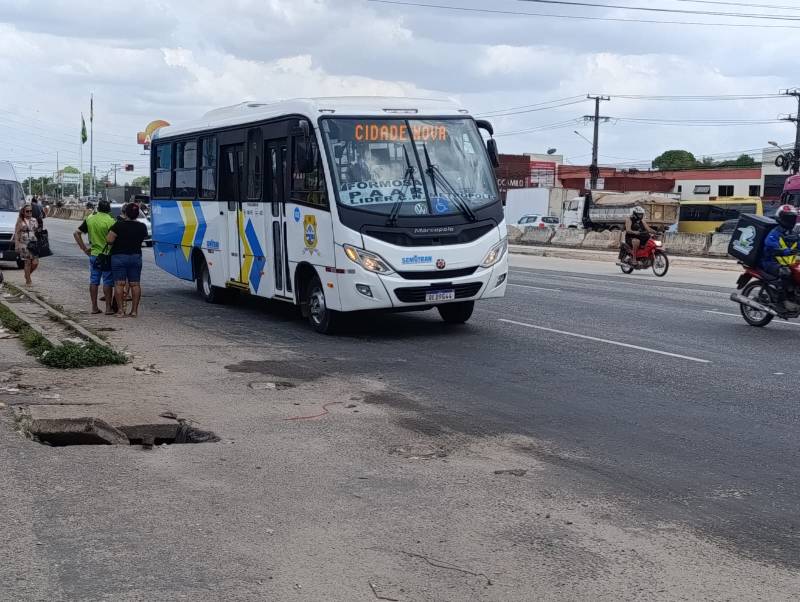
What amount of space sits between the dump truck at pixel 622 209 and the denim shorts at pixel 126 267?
43971mm

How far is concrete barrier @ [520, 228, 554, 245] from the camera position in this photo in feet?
155

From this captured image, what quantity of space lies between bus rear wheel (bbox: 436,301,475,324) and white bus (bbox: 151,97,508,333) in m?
0.02

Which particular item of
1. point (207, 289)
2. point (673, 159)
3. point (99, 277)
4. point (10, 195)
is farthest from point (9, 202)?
point (673, 159)

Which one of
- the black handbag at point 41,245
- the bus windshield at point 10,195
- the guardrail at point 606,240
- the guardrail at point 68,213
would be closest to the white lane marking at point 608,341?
the black handbag at point 41,245

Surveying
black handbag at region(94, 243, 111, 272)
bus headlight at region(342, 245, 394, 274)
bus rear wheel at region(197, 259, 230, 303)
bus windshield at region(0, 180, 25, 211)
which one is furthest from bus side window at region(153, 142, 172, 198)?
bus windshield at region(0, 180, 25, 211)

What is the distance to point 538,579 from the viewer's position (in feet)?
15.4

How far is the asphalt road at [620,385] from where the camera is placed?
6168 millimetres

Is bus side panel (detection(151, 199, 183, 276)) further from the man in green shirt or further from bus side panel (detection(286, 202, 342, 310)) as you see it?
bus side panel (detection(286, 202, 342, 310))

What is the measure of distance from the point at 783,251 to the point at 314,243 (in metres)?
6.23

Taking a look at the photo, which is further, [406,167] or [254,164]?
[254,164]

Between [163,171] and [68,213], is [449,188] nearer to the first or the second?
[163,171]

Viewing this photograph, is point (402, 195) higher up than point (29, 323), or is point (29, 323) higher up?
point (402, 195)

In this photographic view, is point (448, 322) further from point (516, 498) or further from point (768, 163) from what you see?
point (768, 163)

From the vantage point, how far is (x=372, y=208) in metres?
12.5
